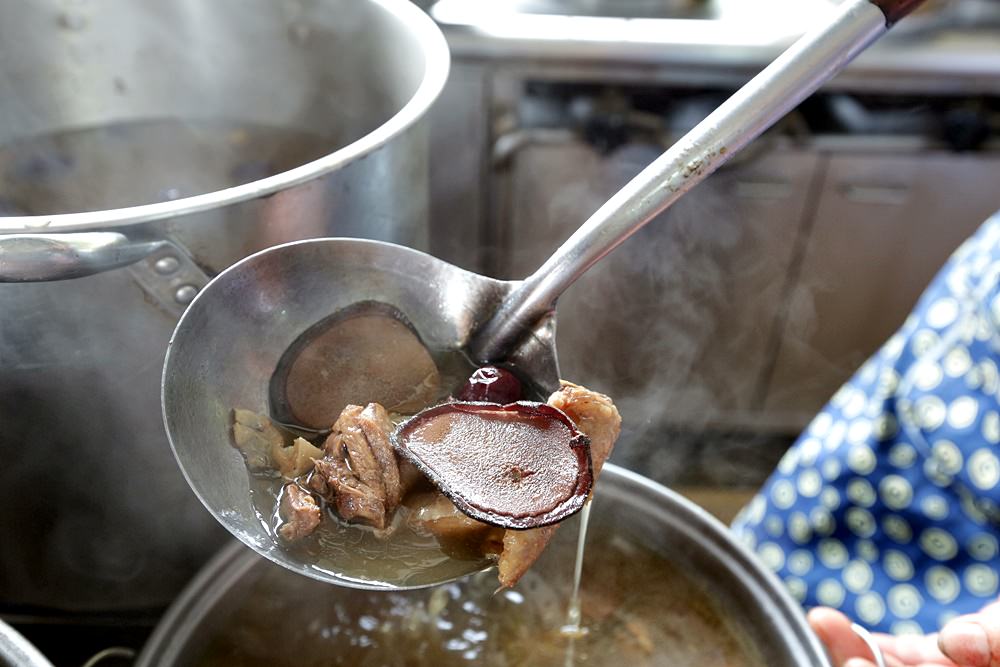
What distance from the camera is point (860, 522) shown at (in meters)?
1.43

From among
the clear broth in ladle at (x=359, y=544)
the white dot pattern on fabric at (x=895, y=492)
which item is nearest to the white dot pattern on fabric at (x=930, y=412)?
the white dot pattern on fabric at (x=895, y=492)

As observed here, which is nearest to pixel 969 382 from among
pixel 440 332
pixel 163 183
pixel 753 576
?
pixel 753 576

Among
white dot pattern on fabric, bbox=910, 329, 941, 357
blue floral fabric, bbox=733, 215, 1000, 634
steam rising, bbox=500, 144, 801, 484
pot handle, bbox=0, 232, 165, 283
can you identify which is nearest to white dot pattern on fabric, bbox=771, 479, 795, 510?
blue floral fabric, bbox=733, 215, 1000, 634

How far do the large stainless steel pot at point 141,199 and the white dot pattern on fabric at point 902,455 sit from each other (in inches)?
35.1

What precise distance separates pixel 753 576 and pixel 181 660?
0.70 meters

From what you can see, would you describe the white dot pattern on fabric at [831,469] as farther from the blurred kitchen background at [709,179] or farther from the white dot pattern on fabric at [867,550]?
the blurred kitchen background at [709,179]

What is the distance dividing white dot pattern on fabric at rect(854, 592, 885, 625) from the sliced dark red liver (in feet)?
2.52

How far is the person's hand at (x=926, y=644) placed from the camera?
0.99m

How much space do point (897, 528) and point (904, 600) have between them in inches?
4.7

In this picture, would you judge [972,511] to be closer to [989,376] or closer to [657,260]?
[989,376]

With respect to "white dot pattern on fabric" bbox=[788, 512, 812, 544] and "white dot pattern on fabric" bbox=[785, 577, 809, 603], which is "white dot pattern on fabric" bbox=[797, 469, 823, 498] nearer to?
"white dot pattern on fabric" bbox=[788, 512, 812, 544]

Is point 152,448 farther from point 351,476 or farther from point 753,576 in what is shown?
point 753,576

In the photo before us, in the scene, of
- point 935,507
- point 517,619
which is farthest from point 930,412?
point 517,619

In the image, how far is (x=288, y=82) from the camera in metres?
1.35
